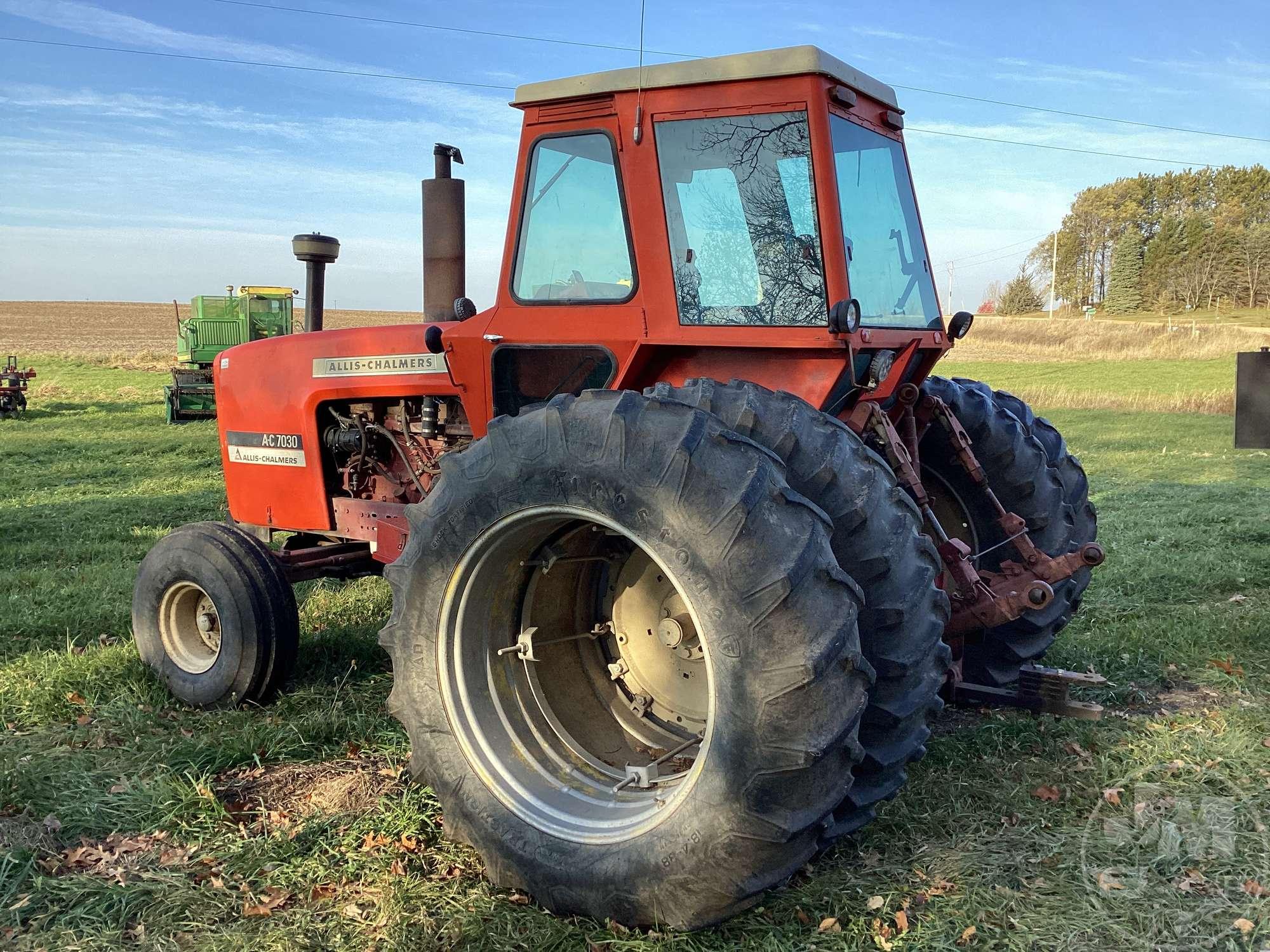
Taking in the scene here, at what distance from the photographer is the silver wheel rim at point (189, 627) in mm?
4816

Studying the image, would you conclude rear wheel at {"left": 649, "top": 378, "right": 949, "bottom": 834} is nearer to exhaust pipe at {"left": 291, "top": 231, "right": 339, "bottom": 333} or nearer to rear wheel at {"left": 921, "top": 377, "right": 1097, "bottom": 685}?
rear wheel at {"left": 921, "top": 377, "right": 1097, "bottom": 685}

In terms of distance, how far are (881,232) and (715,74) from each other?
0.93m

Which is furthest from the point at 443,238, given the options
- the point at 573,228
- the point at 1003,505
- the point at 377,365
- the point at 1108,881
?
the point at 1108,881

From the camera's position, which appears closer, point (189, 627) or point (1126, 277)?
point (189, 627)

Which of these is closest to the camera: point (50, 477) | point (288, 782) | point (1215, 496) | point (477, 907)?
point (477, 907)

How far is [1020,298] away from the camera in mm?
Result: 73812

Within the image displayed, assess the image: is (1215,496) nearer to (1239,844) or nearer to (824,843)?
(1239,844)

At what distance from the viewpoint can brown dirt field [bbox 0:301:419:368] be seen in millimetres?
40969

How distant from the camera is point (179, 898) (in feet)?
9.86

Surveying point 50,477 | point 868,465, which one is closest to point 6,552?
point 50,477

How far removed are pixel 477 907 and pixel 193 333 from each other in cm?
2229

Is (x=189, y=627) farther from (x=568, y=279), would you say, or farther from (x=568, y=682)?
(x=568, y=279)

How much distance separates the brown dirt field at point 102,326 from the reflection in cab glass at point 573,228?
21.6 m


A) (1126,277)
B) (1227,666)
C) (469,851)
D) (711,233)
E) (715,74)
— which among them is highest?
(1126,277)
